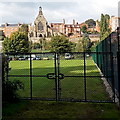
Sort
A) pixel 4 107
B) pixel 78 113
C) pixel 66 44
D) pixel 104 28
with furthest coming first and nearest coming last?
pixel 104 28 → pixel 66 44 → pixel 4 107 → pixel 78 113

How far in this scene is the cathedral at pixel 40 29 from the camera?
83363 millimetres

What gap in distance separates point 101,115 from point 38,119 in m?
1.74

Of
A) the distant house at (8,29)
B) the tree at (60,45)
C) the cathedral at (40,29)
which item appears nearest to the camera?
the tree at (60,45)

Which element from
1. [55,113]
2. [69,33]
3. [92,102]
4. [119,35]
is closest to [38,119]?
[55,113]

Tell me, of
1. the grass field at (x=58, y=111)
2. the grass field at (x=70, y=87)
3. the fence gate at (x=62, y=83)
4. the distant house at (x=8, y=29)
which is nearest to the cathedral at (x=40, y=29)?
the distant house at (x=8, y=29)

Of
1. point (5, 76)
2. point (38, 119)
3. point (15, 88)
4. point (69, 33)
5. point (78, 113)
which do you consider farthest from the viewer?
point (69, 33)

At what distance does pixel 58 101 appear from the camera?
23.9 ft

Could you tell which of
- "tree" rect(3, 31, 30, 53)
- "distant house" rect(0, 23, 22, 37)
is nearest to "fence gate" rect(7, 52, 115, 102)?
"tree" rect(3, 31, 30, 53)

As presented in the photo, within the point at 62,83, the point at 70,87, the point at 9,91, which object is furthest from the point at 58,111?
the point at 62,83

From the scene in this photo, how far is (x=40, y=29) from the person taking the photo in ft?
288

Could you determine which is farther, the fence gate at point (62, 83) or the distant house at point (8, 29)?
the distant house at point (8, 29)

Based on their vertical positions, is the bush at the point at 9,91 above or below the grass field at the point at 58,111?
above

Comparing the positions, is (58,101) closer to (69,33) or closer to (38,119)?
(38,119)

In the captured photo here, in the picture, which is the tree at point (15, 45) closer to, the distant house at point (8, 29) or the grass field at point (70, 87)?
the grass field at point (70, 87)
